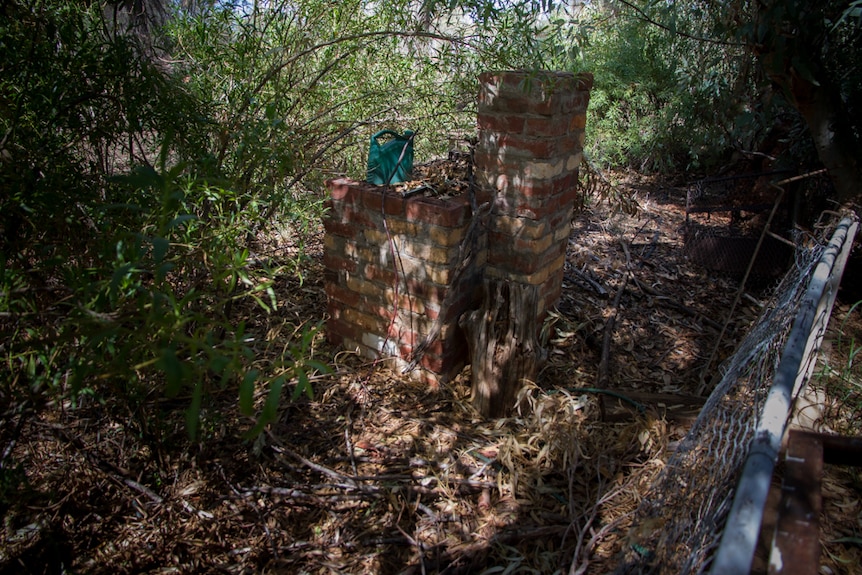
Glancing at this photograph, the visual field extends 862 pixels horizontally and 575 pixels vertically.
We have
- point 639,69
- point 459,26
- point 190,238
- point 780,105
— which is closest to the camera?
point 190,238

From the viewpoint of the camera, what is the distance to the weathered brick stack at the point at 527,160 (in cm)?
286

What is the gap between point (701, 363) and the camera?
380 cm

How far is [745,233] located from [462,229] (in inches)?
162

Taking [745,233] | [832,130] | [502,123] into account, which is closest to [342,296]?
[502,123]

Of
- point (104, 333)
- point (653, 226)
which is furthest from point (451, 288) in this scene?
point (653, 226)

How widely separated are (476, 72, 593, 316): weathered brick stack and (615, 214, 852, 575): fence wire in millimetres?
1202

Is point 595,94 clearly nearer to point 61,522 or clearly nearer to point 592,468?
point 592,468

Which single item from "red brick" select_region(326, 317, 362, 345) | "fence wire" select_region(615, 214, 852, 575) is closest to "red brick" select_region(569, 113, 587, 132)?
"fence wire" select_region(615, 214, 852, 575)

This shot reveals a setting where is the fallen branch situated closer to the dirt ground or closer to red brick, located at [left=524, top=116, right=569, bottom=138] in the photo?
the dirt ground

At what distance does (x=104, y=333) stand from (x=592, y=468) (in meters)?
2.10

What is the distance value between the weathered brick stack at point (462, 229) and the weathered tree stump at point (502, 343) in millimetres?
166

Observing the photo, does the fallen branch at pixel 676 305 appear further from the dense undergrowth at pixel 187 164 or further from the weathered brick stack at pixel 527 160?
the weathered brick stack at pixel 527 160

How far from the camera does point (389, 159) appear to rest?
3184 millimetres

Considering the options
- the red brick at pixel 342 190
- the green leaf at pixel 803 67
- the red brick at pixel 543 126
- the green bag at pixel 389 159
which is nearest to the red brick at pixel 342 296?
the red brick at pixel 342 190
